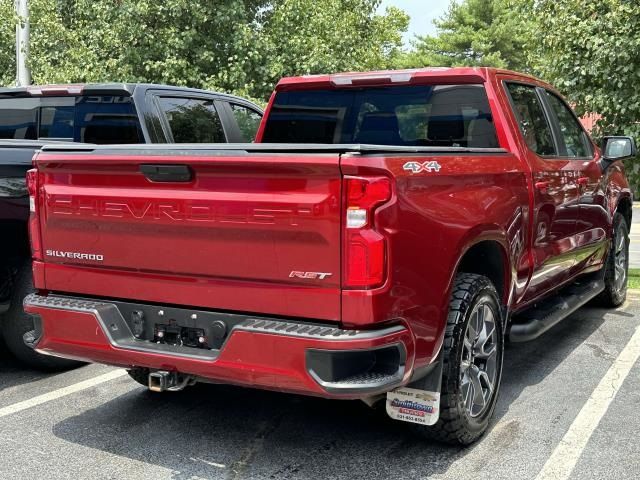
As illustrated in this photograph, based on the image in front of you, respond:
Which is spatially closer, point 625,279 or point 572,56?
point 625,279

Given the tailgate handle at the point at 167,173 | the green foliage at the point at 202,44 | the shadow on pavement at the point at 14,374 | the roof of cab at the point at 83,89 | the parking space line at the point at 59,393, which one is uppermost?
the green foliage at the point at 202,44

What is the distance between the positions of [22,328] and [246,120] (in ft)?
9.81

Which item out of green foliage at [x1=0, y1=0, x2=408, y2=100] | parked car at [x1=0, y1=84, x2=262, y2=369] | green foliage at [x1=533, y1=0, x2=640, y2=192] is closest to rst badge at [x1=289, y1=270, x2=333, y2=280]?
parked car at [x1=0, y1=84, x2=262, y2=369]

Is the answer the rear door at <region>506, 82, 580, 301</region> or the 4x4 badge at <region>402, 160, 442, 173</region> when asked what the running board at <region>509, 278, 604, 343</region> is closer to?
the rear door at <region>506, 82, 580, 301</region>

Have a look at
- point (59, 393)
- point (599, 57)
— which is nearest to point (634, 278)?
point (599, 57)

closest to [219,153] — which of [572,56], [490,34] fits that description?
[572,56]

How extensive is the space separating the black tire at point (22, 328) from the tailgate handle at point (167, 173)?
2.03 meters

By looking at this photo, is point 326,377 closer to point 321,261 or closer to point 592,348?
point 321,261

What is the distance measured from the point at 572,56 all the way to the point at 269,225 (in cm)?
597

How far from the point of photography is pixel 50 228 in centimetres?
368

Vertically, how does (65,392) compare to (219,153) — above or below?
below

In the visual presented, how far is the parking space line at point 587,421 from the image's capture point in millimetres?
3559

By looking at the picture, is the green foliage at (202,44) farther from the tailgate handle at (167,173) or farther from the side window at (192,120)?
the tailgate handle at (167,173)

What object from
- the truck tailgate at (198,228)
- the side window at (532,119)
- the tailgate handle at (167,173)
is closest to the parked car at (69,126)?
the truck tailgate at (198,228)
